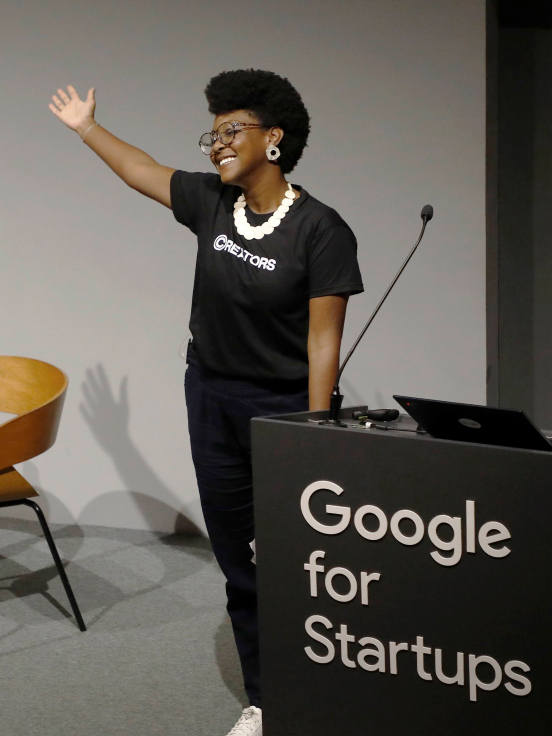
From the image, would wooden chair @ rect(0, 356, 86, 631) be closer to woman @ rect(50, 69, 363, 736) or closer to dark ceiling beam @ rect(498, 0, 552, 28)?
woman @ rect(50, 69, 363, 736)

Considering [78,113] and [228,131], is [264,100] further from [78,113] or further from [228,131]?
[78,113]

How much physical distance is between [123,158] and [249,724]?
56.0 inches

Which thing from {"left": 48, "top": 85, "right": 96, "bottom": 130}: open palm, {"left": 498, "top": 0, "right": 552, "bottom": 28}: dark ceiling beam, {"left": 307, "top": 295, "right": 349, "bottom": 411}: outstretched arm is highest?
{"left": 498, "top": 0, "right": 552, "bottom": 28}: dark ceiling beam

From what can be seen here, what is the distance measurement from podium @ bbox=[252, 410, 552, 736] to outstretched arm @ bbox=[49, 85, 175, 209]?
85 centimetres

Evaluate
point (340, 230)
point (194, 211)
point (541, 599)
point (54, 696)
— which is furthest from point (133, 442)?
point (541, 599)

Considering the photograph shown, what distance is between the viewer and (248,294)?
1858 millimetres

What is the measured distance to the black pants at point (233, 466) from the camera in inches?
76.3

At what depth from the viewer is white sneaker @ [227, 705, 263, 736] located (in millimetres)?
1934

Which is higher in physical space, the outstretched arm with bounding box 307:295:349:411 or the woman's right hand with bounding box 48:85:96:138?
the woman's right hand with bounding box 48:85:96:138

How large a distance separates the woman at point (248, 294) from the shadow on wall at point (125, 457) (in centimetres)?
148

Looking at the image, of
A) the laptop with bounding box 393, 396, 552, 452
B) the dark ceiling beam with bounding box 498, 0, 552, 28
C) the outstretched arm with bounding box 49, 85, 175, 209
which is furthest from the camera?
the dark ceiling beam with bounding box 498, 0, 552, 28

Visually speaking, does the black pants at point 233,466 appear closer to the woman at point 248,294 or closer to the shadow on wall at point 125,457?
the woman at point 248,294

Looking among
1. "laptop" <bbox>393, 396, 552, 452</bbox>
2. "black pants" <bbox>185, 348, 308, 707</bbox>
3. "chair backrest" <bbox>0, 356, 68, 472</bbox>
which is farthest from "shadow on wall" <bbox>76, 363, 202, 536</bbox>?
"laptop" <bbox>393, 396, 552, 452</bbox>

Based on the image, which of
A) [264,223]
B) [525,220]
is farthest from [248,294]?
[525,220]
